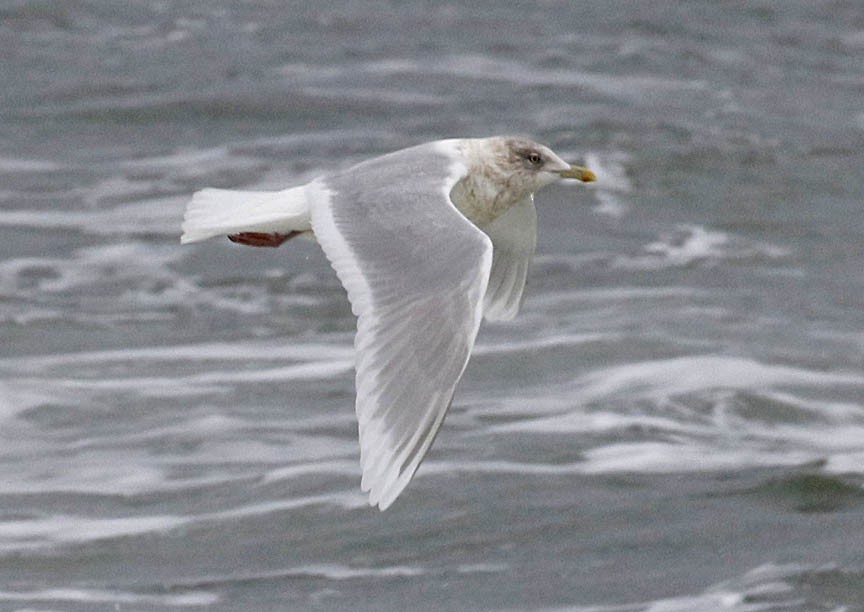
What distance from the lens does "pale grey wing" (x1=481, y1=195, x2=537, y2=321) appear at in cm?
734

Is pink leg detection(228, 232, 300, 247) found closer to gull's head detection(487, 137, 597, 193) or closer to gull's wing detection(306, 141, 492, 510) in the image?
gull's wing detection(306, 141, 492, 510)

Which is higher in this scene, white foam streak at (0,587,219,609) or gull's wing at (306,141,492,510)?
gull's wing at (306,141,492,510)

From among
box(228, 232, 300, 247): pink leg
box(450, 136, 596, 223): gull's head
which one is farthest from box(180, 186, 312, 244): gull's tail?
box(450, 136, 596, 223): gull's head

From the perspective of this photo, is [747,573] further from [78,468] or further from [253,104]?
[253,104]

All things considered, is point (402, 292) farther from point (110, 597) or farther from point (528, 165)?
point (110, 597)

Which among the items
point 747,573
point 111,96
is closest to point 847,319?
point 747,573

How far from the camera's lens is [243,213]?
6.58 m

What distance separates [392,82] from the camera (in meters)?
16.8

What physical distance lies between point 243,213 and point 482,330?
561 centimetres

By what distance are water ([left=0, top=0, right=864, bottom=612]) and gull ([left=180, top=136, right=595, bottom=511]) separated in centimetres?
176

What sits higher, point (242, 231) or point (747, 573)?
point (242, 231)

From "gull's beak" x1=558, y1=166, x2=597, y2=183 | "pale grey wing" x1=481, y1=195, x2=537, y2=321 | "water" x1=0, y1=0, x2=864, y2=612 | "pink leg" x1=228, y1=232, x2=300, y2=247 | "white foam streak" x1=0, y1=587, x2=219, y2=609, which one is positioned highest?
"gull's beak" x1=558, y1=166, x2=597, y2=183

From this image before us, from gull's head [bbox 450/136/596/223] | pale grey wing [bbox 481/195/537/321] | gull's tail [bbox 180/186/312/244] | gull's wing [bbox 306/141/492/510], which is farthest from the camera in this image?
pale grey wing [bbox 481/195/537/321]

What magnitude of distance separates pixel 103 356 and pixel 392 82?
557cm
